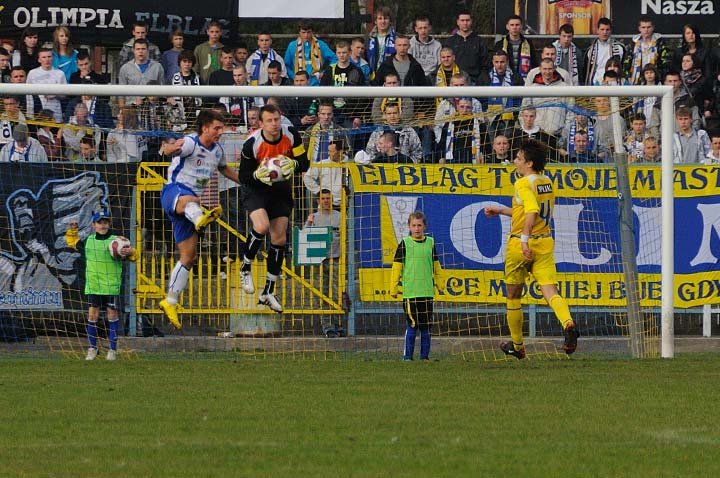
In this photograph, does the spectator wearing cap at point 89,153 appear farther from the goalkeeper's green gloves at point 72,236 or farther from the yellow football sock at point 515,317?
the yellow football sock at point 515,317

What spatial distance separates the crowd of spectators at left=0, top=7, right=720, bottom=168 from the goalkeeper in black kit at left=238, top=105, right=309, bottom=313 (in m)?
1.79

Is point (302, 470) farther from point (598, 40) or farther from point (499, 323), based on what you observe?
point (598, 40)

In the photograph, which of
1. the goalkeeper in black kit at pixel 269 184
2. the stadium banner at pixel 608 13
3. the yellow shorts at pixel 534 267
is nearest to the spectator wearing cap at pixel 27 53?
the goalkeeper in black kit at pixel 269 184

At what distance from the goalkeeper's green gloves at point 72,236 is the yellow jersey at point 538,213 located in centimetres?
534

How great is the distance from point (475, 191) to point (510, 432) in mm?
8293

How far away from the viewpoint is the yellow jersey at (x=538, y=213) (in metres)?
13.3

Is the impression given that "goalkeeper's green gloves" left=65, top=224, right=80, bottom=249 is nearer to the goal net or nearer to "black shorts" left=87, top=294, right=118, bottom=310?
the goal net

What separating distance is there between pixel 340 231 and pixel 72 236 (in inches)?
129

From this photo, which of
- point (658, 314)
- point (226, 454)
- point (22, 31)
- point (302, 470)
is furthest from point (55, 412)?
point (22, 31)

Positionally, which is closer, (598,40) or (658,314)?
(658,314)

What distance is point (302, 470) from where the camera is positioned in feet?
25.2

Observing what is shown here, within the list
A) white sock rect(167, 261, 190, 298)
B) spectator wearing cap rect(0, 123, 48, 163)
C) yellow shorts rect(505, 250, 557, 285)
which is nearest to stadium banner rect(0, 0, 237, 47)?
spectator wearing cap rect(0, 123, 48, 163)

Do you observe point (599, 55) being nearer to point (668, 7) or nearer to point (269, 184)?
point (668, 7)

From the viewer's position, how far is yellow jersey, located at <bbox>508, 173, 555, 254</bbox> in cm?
1333
